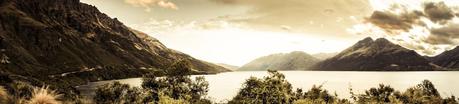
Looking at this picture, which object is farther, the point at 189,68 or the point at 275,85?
the point at 189,68

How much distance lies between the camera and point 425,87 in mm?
134125

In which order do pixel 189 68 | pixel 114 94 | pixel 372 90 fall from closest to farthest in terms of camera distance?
pixel 189 68
pixel 372 90
pixel 114 94

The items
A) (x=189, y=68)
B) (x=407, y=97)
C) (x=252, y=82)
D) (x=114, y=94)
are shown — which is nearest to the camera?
(x=252, y=82)

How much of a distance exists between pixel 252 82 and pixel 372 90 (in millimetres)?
63770

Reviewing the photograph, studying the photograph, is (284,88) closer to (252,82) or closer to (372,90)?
(252,82)

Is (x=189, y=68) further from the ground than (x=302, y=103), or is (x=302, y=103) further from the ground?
(x=189, y=68)

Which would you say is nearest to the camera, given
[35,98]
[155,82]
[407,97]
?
[35,98]

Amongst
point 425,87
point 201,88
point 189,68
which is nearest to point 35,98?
point 189,68

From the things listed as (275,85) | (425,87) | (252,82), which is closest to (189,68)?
(252,82)

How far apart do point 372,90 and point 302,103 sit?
81859 mm

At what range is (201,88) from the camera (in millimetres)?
68875

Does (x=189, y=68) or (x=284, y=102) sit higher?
(x=189, y=68)

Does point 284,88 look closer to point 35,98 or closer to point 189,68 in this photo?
point 35,98

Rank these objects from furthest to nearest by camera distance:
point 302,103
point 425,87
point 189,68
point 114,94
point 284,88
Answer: point 425,87
point 114,94
point 189,68
point 284,88
point 302,103
